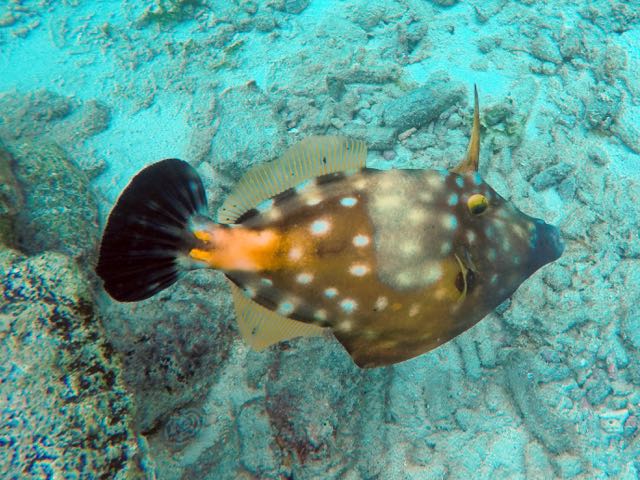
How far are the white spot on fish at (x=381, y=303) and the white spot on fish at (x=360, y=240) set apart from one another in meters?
0.24

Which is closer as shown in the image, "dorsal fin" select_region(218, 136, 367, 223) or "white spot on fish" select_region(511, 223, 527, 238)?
"dorsal fin" select_region(218, 136, 367, 223)

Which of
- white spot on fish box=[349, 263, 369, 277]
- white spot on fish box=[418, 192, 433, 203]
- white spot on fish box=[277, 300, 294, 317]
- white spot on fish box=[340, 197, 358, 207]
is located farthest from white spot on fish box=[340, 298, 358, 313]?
white spot on fish box=[418, 192, 433, 203]

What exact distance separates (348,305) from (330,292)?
10cm

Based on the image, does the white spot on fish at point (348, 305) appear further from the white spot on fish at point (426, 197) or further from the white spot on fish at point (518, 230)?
the white spot on fish at point (518, 230)

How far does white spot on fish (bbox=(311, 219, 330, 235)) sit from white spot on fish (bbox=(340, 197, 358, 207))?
11 centimetres

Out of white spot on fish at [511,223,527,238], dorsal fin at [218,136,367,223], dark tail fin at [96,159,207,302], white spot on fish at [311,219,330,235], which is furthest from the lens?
white spot on fish at [511,223,527,238]

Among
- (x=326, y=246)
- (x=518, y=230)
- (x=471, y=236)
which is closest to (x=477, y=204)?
(x=471, y=236)

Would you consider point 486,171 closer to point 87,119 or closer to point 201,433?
point 201,433

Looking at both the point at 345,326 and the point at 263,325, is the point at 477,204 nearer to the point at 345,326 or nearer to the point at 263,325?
the point at 345,326

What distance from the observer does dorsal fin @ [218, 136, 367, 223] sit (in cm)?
181

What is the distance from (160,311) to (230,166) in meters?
1.67

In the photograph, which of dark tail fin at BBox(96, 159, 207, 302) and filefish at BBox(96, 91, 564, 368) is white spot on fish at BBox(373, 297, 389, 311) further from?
dark tail fin at BBox(96, 159, 207, 302)

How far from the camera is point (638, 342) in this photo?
124 inches

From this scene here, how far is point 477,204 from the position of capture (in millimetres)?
1838
